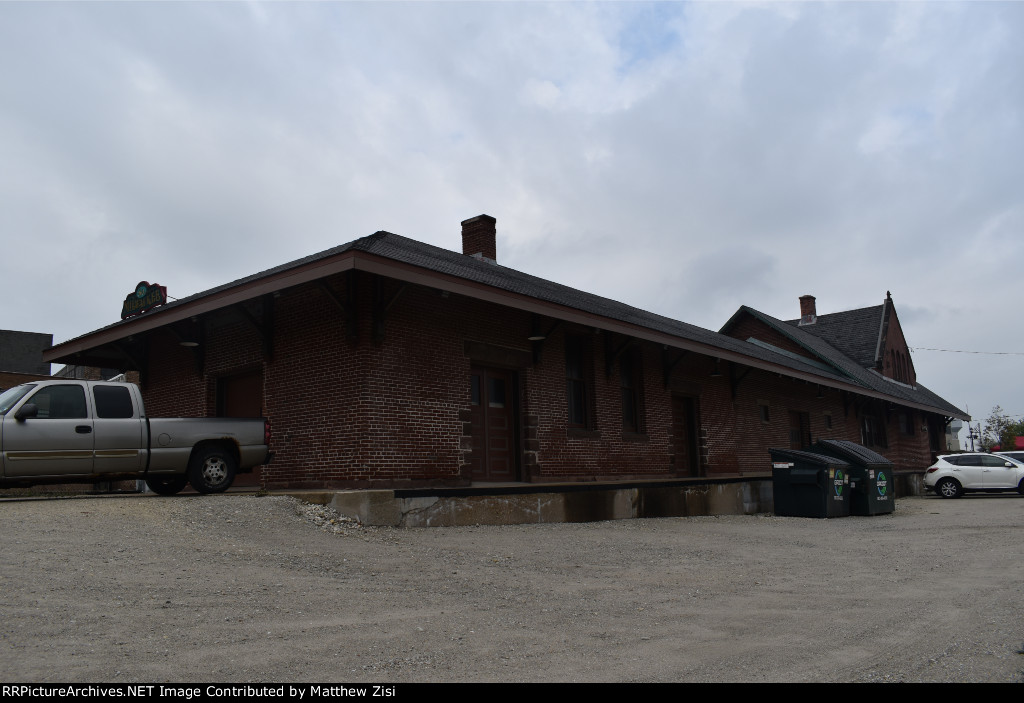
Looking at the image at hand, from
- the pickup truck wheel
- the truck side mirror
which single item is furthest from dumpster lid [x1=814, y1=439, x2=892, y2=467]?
the truck side mirror

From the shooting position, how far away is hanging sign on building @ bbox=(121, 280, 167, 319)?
18.0 metres

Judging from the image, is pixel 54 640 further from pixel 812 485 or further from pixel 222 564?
pixel 812 485

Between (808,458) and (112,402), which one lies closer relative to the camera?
(112,402)

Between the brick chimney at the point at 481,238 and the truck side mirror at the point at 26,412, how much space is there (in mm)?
11704

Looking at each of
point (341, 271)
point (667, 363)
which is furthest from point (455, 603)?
point (667, 363)

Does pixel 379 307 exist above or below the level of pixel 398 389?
above

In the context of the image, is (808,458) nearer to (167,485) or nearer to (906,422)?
(167,485)

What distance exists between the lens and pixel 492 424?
14.4 metres

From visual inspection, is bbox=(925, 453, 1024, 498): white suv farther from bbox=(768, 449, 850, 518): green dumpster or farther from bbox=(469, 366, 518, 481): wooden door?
bbox=(469, 366, 518, 481): wooden door

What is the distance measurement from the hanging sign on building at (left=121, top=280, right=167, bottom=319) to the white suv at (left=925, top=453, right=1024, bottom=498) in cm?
2347

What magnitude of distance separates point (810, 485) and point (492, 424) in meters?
7.12

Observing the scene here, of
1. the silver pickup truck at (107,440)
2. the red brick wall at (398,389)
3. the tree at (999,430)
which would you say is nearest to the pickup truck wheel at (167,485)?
the silver pickup truck at (107,440)

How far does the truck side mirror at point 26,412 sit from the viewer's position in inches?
400

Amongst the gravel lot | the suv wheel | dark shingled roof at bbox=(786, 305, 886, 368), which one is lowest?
the suv wheel
